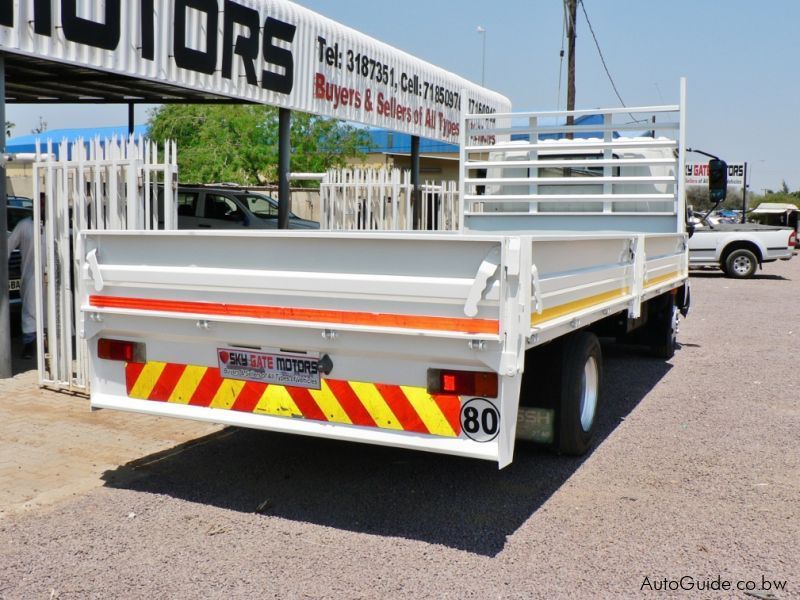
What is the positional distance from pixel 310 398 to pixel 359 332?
0.51 metres

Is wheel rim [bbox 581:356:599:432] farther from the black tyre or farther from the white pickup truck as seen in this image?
the white pickup truck

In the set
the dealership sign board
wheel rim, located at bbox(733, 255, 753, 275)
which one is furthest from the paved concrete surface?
wheel rim, located at bbox(733, 255, 753, 275)

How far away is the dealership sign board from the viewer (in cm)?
873

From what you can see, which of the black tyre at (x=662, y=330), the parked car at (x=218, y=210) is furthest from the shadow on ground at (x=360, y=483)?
the parked car at (x=218, y=210)

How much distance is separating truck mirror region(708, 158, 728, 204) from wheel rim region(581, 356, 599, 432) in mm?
4488

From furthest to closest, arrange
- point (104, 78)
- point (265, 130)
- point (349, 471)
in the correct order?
1. point (265, 130)
2. point (104, 78)
3. point (349, 471)

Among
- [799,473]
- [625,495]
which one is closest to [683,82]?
[799,473]

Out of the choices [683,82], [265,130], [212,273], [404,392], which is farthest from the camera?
[265,130]

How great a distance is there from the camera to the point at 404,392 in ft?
15.0

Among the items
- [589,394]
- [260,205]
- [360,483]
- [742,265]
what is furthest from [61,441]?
[742,265]

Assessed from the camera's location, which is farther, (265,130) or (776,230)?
(265,130)

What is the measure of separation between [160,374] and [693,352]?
25.5ft

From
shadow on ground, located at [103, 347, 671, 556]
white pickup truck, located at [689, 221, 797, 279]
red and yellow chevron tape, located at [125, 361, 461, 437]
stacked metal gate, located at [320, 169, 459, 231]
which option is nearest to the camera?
red and yellow chevron tape, located at [125, 361, 461, 437]

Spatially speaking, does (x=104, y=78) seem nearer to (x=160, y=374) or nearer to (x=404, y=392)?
(x=160, y=374)
